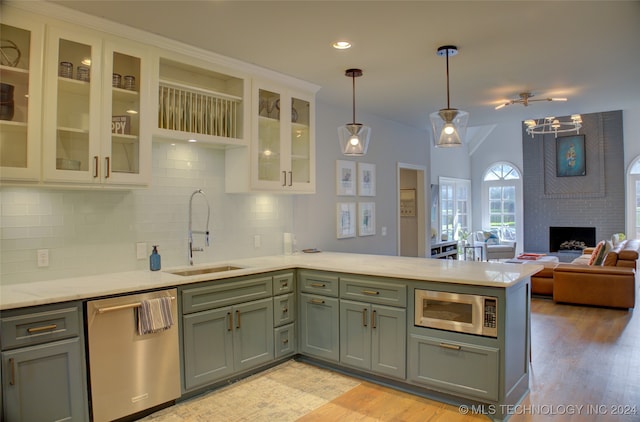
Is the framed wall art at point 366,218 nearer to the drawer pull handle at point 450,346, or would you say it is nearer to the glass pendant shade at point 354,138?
the glass pendant shade at point 354,138

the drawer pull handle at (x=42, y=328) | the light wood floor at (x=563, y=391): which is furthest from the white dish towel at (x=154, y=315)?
the light wood floor at (x=563, y=391)

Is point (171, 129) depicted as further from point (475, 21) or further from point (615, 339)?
point (615, 339)

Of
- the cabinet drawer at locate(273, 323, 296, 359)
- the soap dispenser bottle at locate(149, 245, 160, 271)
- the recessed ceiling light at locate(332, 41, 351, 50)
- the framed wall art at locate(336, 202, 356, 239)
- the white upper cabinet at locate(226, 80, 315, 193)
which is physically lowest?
the cabinet drawer at locate(273, 323, 296, 359)

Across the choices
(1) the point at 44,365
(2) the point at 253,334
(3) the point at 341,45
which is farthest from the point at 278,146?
(1) the point at 44,365

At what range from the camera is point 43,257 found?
9.17 feet

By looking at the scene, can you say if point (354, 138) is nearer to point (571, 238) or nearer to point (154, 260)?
point (154, 260)

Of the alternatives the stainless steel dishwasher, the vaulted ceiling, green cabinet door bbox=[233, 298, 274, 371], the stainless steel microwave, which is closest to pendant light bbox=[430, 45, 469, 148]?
the vaulted ceiling

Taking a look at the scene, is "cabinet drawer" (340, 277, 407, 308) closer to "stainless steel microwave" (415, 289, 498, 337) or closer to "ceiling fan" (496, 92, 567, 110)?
"stainless steel microwave" (415, 289, 498, 337)

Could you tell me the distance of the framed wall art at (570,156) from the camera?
980cm

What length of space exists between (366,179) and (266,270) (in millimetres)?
2460

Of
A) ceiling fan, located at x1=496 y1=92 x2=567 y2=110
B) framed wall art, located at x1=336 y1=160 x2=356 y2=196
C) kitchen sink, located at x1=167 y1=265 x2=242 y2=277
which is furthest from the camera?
framed wall art, located at x1=336 y1=160 x2=356 y2=196

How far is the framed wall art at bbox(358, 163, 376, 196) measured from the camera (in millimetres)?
5406

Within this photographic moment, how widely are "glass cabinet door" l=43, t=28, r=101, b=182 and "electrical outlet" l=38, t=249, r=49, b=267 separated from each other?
21.5 inches

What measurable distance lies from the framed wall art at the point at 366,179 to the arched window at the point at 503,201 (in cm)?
651
